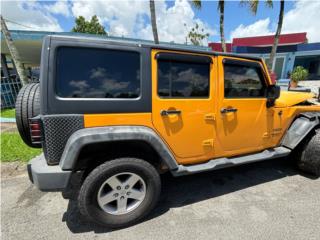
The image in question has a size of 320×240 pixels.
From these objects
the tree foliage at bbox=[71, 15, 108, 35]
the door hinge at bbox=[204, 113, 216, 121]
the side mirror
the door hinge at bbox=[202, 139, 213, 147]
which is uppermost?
the tree foliage at bbox=[71, 15, 108, 35]

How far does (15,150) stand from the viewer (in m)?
4.20

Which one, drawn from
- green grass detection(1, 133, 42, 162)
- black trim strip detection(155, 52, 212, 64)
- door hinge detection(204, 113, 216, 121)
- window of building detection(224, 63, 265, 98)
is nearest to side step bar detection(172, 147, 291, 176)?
door hinge detection(204, 113, 216, 121)

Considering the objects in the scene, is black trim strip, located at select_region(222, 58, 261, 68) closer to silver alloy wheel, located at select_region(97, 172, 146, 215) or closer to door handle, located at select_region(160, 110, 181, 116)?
door handle, located at select_region(160, 110, 181, 116)

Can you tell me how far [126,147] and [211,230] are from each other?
4.38 feet

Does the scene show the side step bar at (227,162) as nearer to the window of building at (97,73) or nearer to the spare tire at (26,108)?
the window of building at (97,73)

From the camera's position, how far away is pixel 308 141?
314cm

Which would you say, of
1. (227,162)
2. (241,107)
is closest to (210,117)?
(241,107)

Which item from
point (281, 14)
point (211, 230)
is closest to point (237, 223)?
point (211, 230)

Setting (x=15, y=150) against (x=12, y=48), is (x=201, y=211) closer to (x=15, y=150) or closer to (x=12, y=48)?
(x=15, y=150)

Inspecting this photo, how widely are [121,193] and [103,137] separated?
0.74 meters

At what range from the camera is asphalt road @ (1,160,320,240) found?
2.14m

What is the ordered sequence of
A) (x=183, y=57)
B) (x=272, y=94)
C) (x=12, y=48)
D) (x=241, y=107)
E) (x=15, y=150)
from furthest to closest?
(x=12, y=48) → (x=15, y=150) → (x=272, y=94) → (x=241, y=107) → (x=183, y=57)

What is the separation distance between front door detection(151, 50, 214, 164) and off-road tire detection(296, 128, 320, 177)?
1.78 m

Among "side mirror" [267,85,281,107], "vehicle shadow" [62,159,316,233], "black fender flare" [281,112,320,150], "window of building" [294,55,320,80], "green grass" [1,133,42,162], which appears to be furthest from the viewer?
"window of building" [294,55,320,80]
